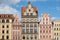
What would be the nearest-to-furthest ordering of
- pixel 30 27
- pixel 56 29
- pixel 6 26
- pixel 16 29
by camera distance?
pixel 30 27
pixel 56 29
pixel 6 26
pixel 16 29

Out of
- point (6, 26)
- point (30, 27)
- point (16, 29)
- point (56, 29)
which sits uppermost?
point (6, 26)

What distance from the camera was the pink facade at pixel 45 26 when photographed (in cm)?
4275

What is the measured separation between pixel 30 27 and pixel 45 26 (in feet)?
12.6

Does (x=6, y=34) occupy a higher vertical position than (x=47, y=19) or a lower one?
lower

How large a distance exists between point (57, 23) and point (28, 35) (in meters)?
8.08

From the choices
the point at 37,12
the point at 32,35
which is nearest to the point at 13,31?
the point at 32,35

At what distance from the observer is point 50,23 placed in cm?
4303

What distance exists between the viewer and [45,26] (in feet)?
141

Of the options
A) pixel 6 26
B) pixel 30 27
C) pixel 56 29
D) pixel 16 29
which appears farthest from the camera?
pixel 16 29

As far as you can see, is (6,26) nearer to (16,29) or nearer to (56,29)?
(16,29)

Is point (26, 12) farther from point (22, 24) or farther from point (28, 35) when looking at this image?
point (28, 35)

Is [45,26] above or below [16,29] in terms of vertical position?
above

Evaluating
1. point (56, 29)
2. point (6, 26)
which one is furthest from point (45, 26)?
point (6, 26)

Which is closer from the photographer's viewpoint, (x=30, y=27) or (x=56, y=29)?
(x=30, y=27)
